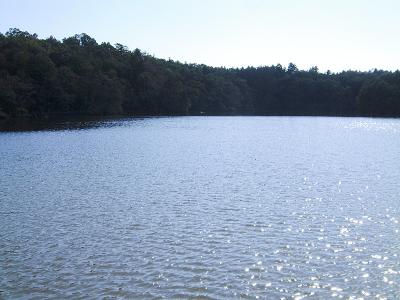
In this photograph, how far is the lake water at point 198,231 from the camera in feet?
43.4

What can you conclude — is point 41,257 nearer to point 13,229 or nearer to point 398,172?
point 13,229

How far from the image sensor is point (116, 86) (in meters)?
140

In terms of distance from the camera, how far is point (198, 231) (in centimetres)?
1866

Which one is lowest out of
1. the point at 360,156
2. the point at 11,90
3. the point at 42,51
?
the point at 360,156

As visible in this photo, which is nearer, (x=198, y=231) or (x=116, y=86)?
(x=198, y=231)

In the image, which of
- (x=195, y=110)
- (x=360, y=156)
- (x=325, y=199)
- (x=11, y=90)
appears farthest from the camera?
(x=195, y=110)

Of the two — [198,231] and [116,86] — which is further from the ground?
[116,86]

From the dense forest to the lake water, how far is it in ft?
272

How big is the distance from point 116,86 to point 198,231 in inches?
4939

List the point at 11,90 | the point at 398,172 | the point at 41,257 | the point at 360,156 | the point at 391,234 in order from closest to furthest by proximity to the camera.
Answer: the point at 41,257
the point at 391,234
the point at 398,172
the point at 360,156
the point at 11,90

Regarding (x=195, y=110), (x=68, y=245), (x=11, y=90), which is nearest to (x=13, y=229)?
(x=68, y=245)

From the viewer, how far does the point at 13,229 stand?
1897cm

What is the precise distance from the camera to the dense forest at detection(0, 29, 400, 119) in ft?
381

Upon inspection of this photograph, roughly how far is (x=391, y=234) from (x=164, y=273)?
964 centimetres
